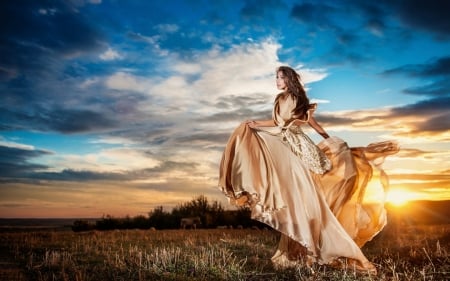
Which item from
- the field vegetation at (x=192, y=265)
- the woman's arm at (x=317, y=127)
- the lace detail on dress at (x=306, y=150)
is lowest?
the field vegetation at (x=192, y=265)

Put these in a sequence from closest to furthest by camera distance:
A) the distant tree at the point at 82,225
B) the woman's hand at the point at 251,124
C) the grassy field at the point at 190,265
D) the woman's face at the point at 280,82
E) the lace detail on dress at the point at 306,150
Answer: the grassy field at the point at 190,265 → the lace detail on dress at the point at 306,150 → the woman's face at the point at 280,82 → the woman's hand at the point at 251,124 → the distant tree at the point at 82,225

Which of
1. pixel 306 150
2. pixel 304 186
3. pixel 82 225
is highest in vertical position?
pixel 306 150

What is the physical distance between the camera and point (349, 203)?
748 cm

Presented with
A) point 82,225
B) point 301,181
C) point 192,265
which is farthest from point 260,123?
point 82,225

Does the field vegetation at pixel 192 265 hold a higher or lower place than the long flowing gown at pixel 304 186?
lower

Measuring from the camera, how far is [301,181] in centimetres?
702

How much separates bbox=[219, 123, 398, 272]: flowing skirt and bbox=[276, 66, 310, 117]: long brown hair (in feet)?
1.71

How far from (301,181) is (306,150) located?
1.71ft

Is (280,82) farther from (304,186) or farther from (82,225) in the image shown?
(82,225)

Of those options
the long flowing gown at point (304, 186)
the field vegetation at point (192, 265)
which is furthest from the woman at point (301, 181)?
the field vegetation at point (192, 265)

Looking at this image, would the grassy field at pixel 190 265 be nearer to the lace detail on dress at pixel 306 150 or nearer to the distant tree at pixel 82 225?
the lace detail on dress at pixel 306 150

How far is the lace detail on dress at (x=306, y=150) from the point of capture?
7242mm

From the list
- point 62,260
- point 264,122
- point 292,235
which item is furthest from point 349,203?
point 62,260

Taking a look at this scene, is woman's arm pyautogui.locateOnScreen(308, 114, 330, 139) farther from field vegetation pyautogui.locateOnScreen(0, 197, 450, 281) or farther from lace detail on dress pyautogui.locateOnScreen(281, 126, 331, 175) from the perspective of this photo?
field vegetation pyautogui.locateOnScreen(0, 197, 450, 281)
